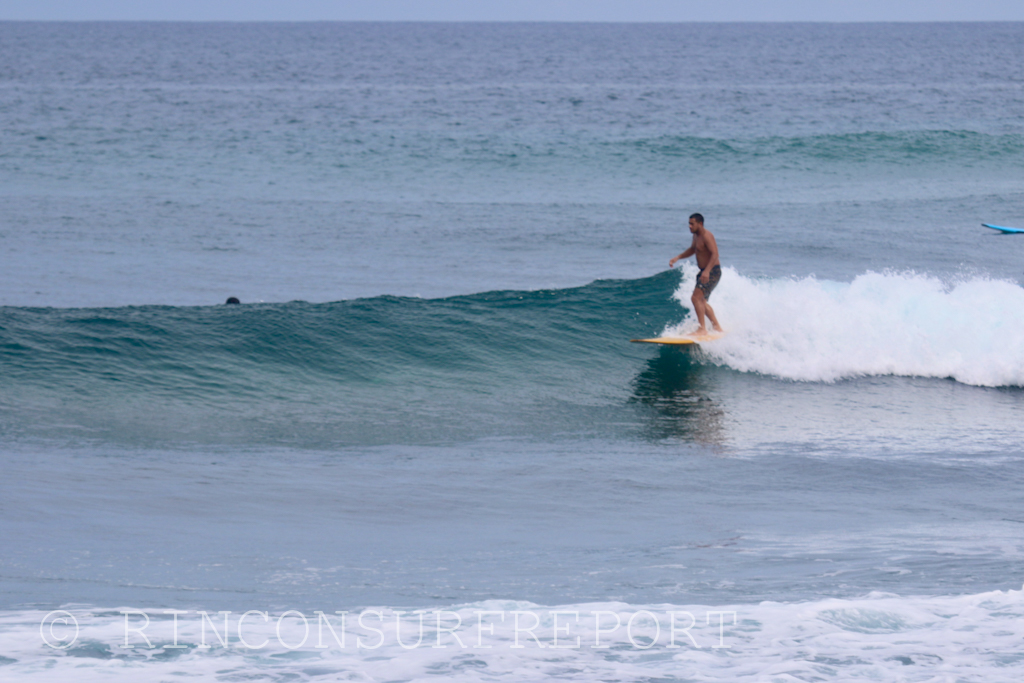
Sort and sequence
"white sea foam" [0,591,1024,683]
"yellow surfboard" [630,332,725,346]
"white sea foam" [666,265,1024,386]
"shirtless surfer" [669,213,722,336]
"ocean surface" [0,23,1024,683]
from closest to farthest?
"white sea foam" [0,591,1024,683], "ocean surface" [0,23,1024,683], "shirtless surfer" [669,213,722,336], "yellow surfboard" [630,332,725,346], "white sea foam" [666,265,1024,386]

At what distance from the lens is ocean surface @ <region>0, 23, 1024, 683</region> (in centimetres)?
493

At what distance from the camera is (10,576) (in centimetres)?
543

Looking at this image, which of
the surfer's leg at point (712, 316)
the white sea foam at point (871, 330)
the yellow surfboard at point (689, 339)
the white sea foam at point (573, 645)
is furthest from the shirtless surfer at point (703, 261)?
the white sea foam at point (573, 645)

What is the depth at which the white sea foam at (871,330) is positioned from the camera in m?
11.7

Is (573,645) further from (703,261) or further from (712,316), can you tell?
(712,316)

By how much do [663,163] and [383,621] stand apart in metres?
24.9

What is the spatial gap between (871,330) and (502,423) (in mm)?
5325

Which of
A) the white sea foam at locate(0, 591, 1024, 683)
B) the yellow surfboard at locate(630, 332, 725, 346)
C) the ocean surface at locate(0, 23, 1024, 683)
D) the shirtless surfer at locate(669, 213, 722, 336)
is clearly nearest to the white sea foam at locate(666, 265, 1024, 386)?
the ocean surface at locate(0, 23, 1024, 683)

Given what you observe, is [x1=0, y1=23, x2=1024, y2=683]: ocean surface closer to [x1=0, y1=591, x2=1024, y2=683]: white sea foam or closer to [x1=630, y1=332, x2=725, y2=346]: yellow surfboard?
[x1=0, y1=591, x2=1024, y2=683]: white sea foam

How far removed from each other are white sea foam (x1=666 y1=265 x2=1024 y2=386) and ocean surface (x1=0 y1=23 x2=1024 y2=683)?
48 mm

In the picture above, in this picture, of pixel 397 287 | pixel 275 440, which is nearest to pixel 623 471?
pixel 275 440

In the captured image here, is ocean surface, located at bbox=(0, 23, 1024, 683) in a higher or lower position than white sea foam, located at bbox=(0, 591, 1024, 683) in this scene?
higher

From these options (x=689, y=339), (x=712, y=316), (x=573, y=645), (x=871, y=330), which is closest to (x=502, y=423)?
(x=689, y=339)

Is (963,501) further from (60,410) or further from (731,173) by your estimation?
(731,173)
